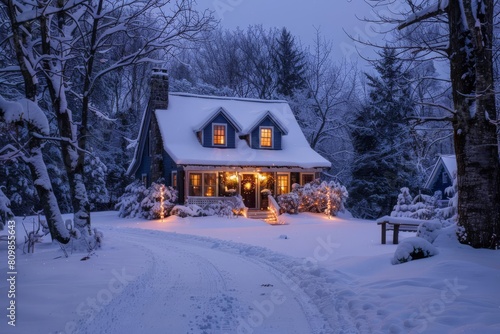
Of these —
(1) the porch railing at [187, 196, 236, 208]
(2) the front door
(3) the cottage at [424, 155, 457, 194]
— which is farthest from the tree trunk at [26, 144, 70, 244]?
(3) the cottage at [424, 155, 457, 194]

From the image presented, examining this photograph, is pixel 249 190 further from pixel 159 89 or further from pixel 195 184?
pixel 159 89

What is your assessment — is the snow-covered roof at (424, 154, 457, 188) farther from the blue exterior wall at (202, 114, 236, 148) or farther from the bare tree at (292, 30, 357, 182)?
the blue exterior wall at (202, 114, 236, 148)

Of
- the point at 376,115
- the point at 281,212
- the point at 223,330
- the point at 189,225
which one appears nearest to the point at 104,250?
the point at 223,330

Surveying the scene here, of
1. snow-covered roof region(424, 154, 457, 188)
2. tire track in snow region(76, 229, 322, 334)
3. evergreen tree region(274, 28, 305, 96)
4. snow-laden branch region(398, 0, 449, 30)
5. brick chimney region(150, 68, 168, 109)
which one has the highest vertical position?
evergreen tree region(274, 28, 305, 96)

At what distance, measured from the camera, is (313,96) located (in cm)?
3891

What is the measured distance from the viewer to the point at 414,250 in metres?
9.09

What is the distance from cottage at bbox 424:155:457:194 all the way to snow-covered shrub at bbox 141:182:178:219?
18.1 metres

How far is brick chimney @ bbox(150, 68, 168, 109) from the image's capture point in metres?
28.2

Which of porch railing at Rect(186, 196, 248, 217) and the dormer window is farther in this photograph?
the dormer window

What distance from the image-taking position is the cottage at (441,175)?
29.1 metres

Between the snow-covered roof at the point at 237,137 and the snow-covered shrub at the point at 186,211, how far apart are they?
2451 millimetres

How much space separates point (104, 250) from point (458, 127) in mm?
9675

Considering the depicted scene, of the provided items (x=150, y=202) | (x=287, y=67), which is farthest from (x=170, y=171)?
(x=287, y=67)

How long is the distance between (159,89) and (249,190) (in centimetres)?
891
